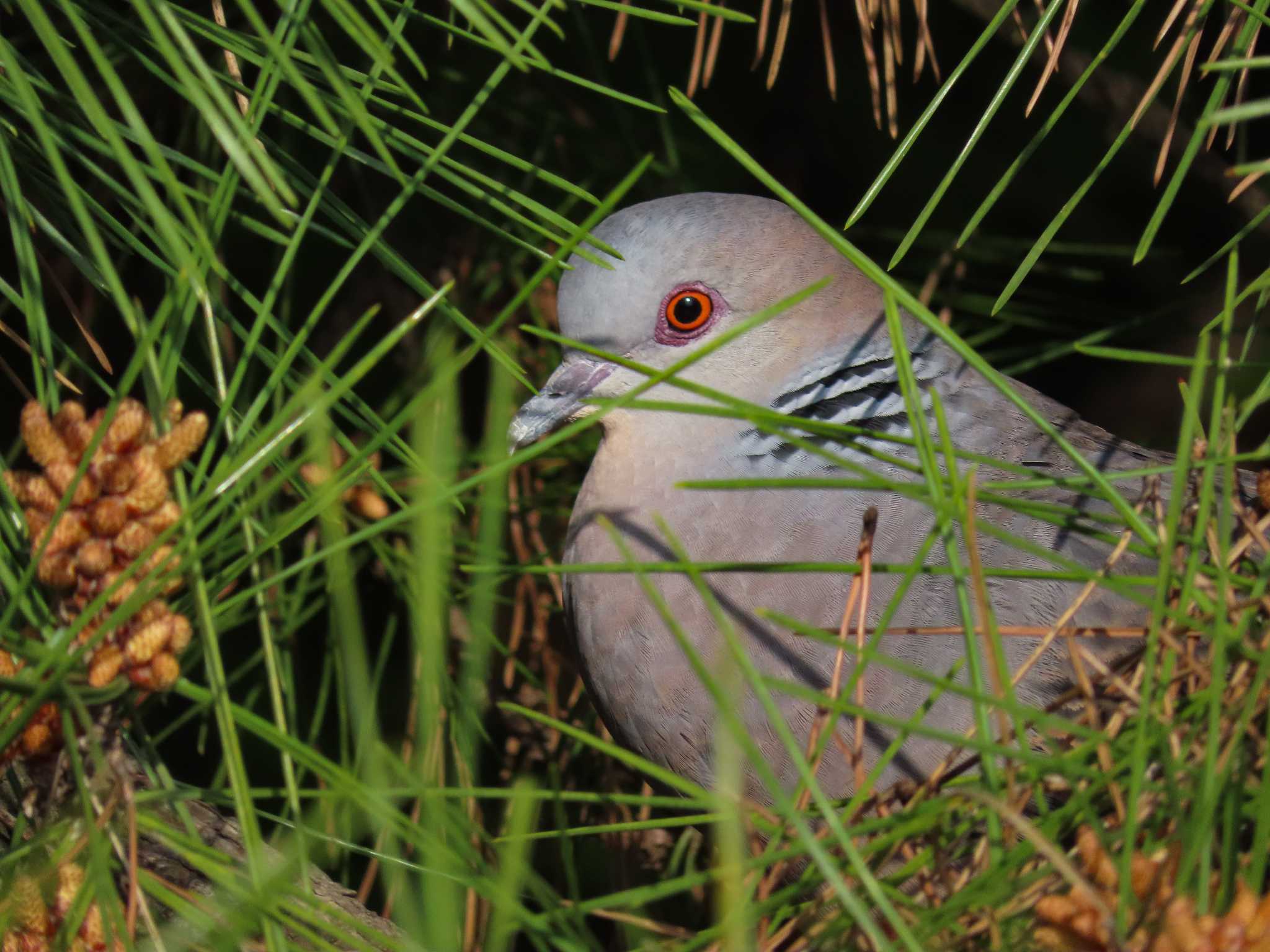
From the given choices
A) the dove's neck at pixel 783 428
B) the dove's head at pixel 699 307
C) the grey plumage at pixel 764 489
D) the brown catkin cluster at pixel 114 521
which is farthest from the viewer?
the dove's head at pixel 699 307

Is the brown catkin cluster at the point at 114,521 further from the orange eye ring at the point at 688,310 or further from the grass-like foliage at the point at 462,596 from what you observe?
the orange eye ring at the point at 688,310

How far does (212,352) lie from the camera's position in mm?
1261

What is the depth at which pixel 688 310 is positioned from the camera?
2.03 m

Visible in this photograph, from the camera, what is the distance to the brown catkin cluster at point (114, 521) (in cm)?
93

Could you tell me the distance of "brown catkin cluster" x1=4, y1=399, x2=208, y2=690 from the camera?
0.93 m

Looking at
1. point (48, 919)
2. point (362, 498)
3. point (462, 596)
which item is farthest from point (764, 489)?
point (48, 919)

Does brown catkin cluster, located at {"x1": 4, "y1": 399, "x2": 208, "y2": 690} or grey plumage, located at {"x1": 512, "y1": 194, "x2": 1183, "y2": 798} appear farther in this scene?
grey plumage, located at {"x1": 512, "y1": 194, "x2": 1183, "y2": 798}

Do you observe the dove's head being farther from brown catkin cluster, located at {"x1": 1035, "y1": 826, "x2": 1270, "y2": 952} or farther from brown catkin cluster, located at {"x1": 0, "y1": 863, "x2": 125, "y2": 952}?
brown catkin cluster, located at {"x1": 1035, "y1": 826, "x2": 1270, "y2": 952}

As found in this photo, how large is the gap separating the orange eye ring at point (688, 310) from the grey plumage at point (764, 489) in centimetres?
1

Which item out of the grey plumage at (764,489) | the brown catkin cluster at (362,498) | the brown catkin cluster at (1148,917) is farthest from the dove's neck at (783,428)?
the brown catkin cluster at (1148,917)

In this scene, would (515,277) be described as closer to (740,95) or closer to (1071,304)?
(740,95)

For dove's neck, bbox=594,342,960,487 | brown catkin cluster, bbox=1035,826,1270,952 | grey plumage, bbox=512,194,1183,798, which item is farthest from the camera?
→ dove's neck, bbox=594,342,960,487

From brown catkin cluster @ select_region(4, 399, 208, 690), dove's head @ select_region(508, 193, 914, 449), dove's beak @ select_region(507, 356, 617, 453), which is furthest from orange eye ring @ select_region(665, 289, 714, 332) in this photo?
brown catkin cluster @ select_region(4, 399, 208, 690)

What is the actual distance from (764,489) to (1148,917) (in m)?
0.85
